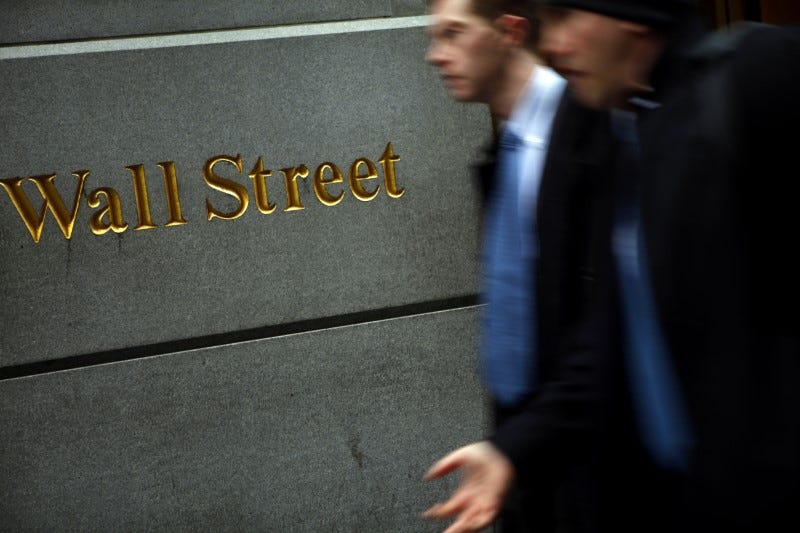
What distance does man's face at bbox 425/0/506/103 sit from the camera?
102 inches

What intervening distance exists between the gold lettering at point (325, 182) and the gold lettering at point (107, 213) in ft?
2.96

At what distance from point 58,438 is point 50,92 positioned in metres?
1.53

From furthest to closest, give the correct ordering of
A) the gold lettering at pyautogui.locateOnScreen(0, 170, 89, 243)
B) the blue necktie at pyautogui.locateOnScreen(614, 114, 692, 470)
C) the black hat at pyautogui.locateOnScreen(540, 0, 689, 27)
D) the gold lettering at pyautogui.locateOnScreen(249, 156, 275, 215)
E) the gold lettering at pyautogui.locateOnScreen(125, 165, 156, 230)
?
1. the gold lettering at pyautogui.locateOnScreen(249, 156, 275, 215)
2. the gold lettering at pyautogui.locateOnScreen(125, 165, 156, 230)
3. the gold lettering at pyautogui.locateOnScreen(0, 170, 89, 243)
4. the black hat at pyautogui.locateOnScreen(540, 0, 689, 27)
5. the blue necktie at pyautogui.locateOnScreen(614, 114, 692, 470)

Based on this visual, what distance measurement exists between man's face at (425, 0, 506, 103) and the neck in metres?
0.02

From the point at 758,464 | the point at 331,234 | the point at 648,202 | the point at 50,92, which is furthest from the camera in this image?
the point at 331,234

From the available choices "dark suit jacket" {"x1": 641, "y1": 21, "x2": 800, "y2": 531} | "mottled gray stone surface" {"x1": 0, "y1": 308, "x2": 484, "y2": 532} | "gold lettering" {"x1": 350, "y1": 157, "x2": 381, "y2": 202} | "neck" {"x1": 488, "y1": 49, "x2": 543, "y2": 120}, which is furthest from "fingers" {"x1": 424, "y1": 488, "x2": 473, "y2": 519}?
"gold lettering" {"x1": 350, "y1": 157, "x2": 381, "y2": 202}

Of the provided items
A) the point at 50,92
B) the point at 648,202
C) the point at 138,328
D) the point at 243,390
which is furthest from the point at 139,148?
the point at 648,202

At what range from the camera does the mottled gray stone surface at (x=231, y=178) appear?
5.06m

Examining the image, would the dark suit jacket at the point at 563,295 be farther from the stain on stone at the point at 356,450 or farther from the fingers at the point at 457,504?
the stain on stone at the point at 356,450

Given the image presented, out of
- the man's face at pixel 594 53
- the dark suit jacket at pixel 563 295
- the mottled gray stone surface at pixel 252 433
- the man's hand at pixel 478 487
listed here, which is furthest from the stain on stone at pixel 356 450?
the man's face at pixel 594 53

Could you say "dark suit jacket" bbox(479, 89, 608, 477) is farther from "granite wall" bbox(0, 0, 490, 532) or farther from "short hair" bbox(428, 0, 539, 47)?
"granite wall" bbox(0, 0, 490, 532)

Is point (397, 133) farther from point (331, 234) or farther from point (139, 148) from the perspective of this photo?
point (139, 148)

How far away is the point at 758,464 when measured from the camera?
1.51 m

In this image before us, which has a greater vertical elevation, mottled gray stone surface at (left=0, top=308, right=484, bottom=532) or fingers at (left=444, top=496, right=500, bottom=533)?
fingers at (left=444, top=496, right=500, bottom=533)
